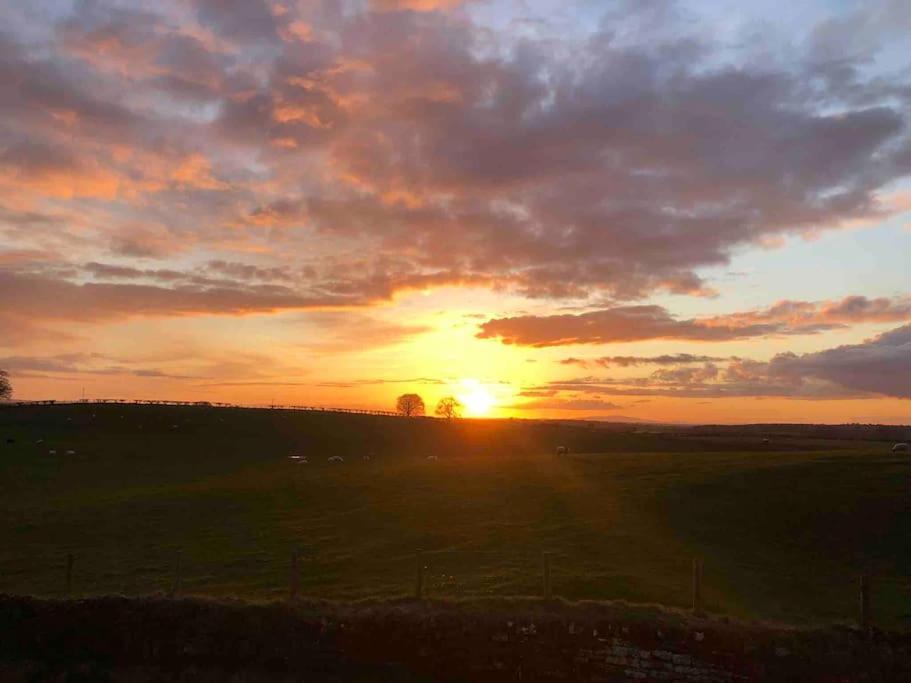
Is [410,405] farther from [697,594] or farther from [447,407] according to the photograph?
[697,594]

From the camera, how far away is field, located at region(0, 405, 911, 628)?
1052 inches

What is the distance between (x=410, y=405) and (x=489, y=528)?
437 feet

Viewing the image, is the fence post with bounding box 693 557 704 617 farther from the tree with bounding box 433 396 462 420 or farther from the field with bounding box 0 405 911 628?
the tree with bounding box 433 396 462 420

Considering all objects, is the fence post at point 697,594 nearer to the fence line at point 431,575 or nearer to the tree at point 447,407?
the fence line at point 431,575

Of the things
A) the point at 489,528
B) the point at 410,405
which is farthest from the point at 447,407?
the point at 489,528

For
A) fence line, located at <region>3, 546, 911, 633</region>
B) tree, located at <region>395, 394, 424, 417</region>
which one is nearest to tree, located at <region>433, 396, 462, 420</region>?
tree, located at <region>395, 394, 424, 417</region>

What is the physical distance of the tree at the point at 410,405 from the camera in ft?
556

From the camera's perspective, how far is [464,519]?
40.3 meters

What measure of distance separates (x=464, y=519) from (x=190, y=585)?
16.7m

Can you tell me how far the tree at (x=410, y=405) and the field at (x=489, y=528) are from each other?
94.8 meters

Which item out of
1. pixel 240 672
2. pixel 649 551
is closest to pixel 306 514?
pixel 649 551

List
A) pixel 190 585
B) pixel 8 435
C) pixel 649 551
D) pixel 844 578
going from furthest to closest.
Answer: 1. pixel 8 435
2. pixel 649 551
3. pixel 844 578
4. pixel 190 585

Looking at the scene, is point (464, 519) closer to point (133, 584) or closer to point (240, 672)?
point (133, 584)

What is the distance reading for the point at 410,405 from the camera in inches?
6693
